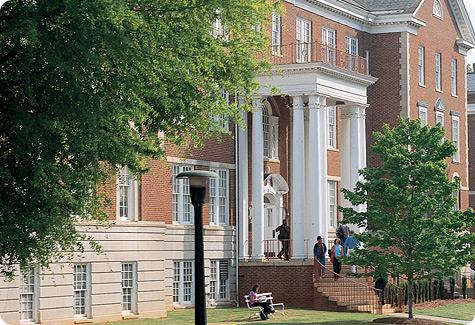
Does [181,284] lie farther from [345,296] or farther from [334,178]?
[334,178]

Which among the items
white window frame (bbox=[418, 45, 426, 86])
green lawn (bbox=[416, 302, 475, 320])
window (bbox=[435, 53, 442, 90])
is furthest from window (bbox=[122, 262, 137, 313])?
window (bbox=[435, 53, 442, 90])

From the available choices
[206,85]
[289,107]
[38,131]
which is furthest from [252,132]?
[38,131]

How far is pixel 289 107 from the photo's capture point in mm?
45062

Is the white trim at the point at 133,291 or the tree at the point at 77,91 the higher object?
the tree at the point at 77,91

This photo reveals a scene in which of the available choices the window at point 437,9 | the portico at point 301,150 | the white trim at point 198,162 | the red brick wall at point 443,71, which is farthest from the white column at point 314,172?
the window at point 437,9

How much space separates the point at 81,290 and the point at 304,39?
18.2 metres

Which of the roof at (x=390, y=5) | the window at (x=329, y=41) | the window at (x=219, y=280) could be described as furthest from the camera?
the roof at (x=390, y=5)

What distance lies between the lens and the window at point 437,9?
5884 cm

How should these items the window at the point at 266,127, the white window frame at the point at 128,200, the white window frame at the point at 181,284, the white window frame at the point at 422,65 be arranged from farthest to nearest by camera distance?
1. the white window frame at the point at 422,65
2. the window at the point at 266,127
3. the white window frame at the point at 181,284
4. the white window frame at the point at 128,200

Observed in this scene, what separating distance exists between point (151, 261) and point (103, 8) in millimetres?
17414

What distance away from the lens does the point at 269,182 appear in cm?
4656

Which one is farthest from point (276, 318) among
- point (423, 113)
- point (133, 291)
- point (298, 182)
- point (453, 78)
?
point (453, 78)

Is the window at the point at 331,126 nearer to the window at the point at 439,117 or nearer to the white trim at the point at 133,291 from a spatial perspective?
the window at the point at 439,117

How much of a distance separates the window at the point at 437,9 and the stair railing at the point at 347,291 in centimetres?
2173
